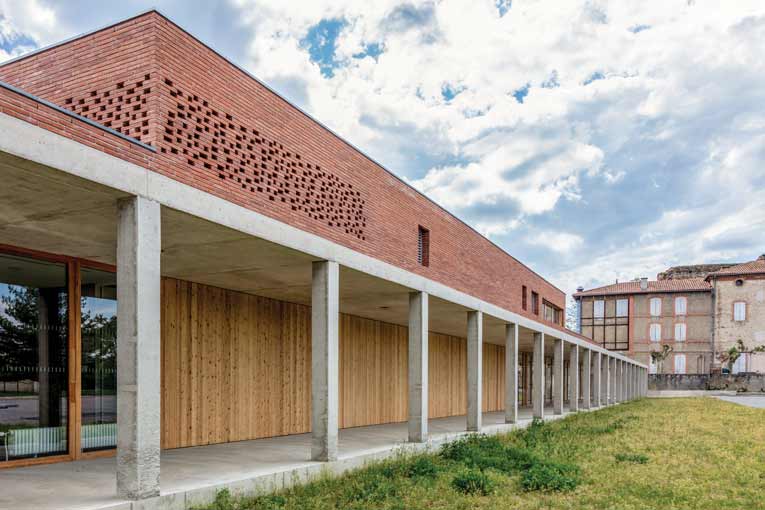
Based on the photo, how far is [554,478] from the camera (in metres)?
9.40

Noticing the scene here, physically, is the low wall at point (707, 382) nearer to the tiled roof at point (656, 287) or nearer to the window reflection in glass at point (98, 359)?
the tiled roof at point (656, 287)

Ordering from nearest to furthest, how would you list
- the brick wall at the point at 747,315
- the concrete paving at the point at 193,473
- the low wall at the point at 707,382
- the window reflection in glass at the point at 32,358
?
the concrete paving at the point at 193,473 → the window reflection in glass at the point at 32,358 → the low wall at the point at 707,382 → the brick wall at the point at 747,315

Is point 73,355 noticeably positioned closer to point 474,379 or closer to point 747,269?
point 474,379

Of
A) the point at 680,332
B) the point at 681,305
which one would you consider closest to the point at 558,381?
the point at 680,332

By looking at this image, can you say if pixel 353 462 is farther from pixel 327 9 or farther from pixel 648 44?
pixel 648 44

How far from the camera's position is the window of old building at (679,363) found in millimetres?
57562

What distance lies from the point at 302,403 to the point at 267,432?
1410 millimetres

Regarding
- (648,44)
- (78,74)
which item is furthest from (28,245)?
(648,44)

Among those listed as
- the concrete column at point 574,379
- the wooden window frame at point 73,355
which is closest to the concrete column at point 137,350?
the wooden window frame at point 73,355

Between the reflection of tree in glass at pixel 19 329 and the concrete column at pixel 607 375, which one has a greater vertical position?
the reflection of tree in glass at pixel 19 329

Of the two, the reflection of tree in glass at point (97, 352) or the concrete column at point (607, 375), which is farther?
the concrete column at point (607, 375)

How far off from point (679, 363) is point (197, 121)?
191 ft

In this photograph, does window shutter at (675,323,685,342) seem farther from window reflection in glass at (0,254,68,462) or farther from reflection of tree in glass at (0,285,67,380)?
reflection of tree in glass at (0,285,67,380)

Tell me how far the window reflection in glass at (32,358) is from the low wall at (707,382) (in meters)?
53.9
